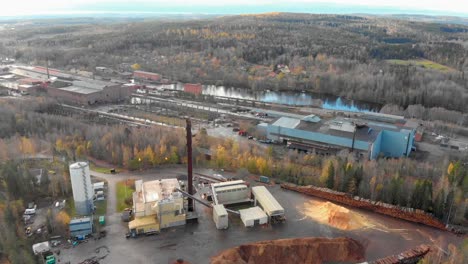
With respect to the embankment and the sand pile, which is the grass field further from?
the sand pile

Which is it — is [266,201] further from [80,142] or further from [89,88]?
[89,88]

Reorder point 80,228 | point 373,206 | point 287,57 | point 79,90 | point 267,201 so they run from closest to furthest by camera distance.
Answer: point 80,228 < point 267,201 < point 373,206 < point 79,90 < point 287,57

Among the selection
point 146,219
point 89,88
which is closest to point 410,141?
point 146,219

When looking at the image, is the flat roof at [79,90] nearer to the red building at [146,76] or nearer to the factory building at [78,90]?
the factory building at [78,90]

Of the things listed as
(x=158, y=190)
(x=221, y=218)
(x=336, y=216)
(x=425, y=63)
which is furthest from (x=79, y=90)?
(x=425, y=63)

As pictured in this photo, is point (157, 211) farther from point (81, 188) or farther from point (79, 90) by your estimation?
point (79, 90)

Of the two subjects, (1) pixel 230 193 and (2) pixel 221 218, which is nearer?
(2) pixel 221 218
